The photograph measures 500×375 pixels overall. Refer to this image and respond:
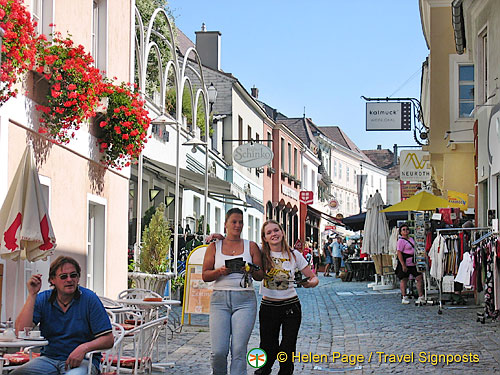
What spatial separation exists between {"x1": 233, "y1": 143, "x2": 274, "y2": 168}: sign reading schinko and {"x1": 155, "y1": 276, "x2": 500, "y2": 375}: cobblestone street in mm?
11791

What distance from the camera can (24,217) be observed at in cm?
795

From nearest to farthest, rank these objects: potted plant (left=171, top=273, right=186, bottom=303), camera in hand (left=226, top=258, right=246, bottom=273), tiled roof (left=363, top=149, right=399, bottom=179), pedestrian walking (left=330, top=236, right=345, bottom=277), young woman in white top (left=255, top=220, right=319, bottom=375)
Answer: camera in hand (left=226, top=258, right=246, bottom=273) → young woman in white top (left=255, top=220, right=319, bottom=375) → potted plant (left=171, top=273, right=186, bottom=303) → pedestrian walking (left=330, top=236, right=345, bottom=277) → tiled roof (left=363, top=149, right=399, bottom=179)

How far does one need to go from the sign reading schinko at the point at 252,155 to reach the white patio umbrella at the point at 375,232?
20.3ft

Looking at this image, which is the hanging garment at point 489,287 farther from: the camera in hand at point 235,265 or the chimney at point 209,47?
the chimney at point 209,47

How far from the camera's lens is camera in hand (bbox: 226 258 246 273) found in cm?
741

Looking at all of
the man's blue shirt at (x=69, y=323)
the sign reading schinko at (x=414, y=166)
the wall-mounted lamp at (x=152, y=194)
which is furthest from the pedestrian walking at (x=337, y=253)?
the man's blue shirt at (x=69, y=323)

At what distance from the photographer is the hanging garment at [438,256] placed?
52.2 ft

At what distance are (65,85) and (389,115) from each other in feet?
56.4

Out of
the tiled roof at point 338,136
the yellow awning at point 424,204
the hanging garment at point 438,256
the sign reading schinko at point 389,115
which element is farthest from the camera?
the tiled roof at point 338,136

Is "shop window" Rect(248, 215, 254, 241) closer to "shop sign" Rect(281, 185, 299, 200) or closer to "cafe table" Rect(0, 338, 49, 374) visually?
"shop sign" Rect(281, 185, 299, 200)

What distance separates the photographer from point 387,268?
81.0ft

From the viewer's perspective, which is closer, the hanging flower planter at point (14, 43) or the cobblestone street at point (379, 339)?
the hanging flower planter at point (14, 43)

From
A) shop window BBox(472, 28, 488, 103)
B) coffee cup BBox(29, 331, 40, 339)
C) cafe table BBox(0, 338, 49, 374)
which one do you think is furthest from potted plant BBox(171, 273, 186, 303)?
cafe table BBox(0, 338, 49, 374)

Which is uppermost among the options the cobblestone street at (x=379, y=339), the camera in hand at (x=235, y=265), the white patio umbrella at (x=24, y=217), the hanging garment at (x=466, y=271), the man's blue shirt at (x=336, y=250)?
the white patio umbrella at (x=24, y=217)
